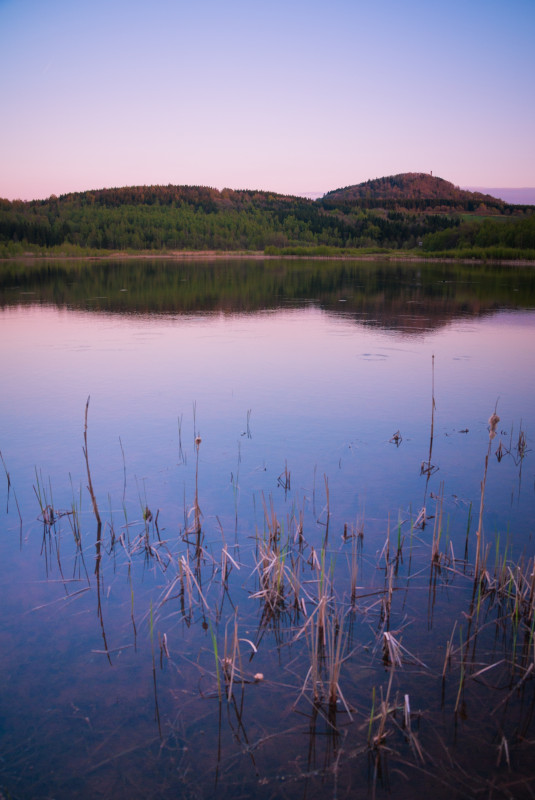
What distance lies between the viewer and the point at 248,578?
455 cm

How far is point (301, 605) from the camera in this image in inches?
159

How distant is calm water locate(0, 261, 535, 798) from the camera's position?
2.96 m

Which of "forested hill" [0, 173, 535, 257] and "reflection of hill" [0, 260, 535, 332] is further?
"forested hill" [0, 173, 535, 257]

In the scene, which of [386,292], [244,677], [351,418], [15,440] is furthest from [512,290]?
[244,677]

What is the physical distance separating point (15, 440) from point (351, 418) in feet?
16.4

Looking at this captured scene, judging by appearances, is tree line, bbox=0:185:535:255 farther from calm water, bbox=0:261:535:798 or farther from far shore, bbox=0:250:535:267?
calm water, bbox=0:261:535:798

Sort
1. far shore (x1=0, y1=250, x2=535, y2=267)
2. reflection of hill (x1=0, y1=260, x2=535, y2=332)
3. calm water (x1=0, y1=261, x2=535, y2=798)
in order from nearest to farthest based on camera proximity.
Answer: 1. calm water (x1=0, y1=261, x2=535, y2=798)
2. reflection of hill (x1=0, y1=260, x2=535, y2=332)
3. far shore (x1=0, y1=250, x2=535, y2=267)

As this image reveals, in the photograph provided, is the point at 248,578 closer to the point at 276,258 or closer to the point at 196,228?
the point at 276,258

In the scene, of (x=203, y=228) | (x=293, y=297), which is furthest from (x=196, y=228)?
(x=293, y=297)

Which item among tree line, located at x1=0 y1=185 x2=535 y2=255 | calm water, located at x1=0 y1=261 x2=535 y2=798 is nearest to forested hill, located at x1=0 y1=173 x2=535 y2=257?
tree line, located at x1=0 y1=185 x2=535 y2=255

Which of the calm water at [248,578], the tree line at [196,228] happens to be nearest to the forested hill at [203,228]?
the tree line at [196,228]

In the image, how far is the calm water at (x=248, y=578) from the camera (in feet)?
9.70

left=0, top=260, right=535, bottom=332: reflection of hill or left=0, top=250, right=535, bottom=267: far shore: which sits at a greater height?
left=0, top=250, right=535, bottom=267: far shore

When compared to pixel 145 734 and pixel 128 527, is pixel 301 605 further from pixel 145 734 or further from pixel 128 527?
pixel 128 527
